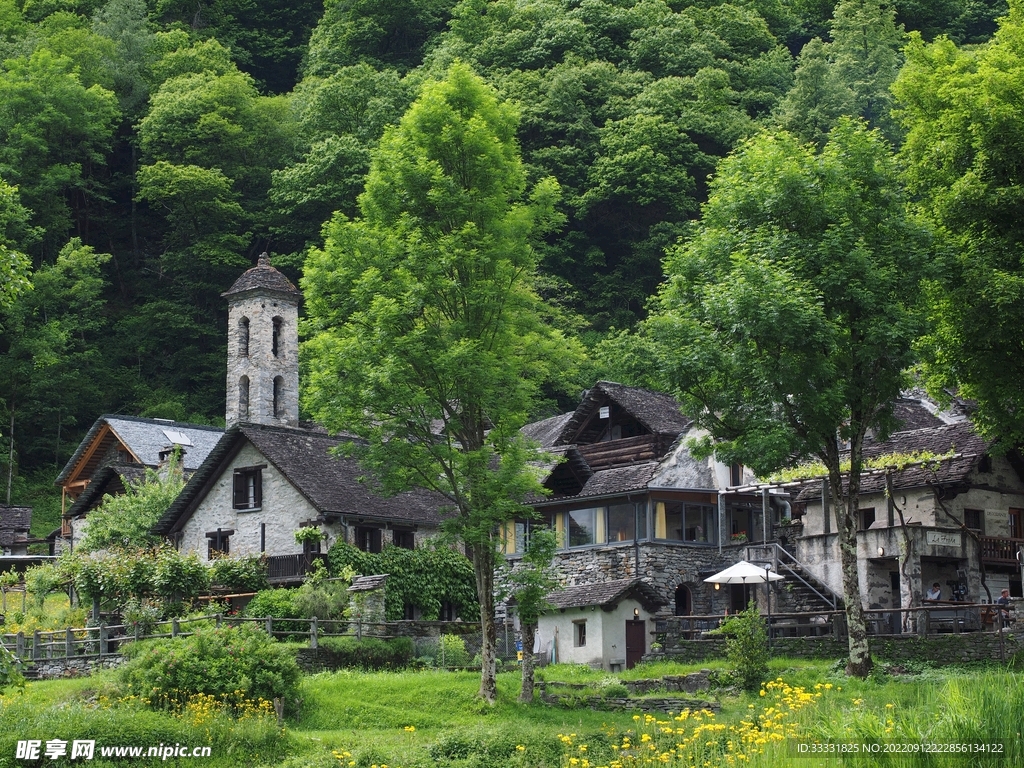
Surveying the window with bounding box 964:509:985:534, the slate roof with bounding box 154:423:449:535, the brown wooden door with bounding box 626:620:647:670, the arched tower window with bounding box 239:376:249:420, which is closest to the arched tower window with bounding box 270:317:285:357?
the arched tower window with bounding box 239:376:249:420

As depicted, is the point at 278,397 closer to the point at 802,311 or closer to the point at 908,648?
the point at 802,311

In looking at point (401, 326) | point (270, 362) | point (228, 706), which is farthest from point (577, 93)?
point (228, 706)

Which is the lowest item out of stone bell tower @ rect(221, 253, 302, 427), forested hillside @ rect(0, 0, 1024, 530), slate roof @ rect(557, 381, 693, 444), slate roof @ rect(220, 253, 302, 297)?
slate roof @ rect(557, 381, 693, 444)

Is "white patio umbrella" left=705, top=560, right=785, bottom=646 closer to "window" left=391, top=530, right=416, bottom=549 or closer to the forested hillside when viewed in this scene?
"window" left=391, top=530, right=416, bottom=549

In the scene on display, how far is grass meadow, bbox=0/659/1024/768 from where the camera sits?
1705cm

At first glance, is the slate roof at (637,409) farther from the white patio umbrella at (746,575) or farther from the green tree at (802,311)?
the green tree at (802,311)

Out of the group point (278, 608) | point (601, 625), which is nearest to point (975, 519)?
point (601, 625)

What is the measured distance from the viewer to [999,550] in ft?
147

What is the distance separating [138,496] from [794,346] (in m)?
31.1

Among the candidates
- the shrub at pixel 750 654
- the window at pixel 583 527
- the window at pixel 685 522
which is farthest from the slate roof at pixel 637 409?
the shrub at pixel 750 654

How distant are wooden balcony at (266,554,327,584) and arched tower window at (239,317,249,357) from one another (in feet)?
37.2

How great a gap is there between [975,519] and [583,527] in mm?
13759

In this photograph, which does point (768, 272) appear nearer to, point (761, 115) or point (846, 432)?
point (846, 432)

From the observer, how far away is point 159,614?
42062 millimetres
